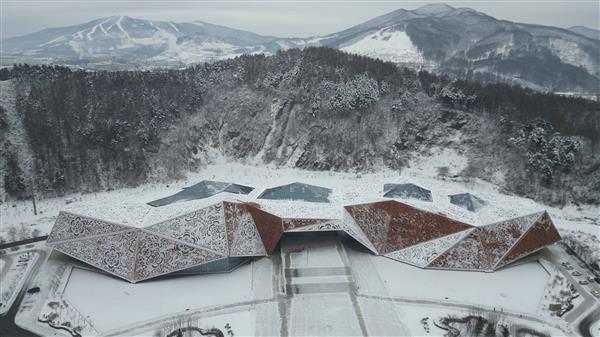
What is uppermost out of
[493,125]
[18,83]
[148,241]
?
[18,83]

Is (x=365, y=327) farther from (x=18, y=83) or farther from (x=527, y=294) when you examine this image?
(x=18, y=83)

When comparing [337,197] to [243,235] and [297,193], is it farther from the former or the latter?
[243,235]

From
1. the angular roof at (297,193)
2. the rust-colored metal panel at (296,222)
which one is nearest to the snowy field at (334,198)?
the rust-colored metal panel at (296,222)

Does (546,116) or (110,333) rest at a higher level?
→ (546,116)

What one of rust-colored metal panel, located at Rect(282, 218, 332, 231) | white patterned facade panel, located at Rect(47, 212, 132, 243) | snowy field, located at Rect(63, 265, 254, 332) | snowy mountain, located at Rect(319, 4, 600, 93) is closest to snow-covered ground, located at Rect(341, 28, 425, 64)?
snowy mountain, located at Rect(319, 4, 600, 93)

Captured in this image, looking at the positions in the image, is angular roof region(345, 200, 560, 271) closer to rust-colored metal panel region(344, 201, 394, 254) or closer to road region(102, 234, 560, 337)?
rust-colored metal panel region(344, 201, 394, 254)

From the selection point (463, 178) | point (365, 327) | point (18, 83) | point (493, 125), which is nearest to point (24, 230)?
point (18, 83)

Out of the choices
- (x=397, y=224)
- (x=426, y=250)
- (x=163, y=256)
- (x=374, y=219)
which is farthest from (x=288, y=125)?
(x=163, y=256)

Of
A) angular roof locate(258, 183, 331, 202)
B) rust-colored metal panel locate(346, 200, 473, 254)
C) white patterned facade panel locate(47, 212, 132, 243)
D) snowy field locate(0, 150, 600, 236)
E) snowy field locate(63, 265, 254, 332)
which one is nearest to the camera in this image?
snowy field locate(63, 265, 254, 332)
